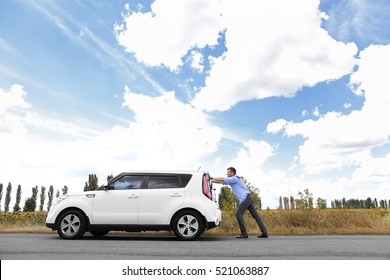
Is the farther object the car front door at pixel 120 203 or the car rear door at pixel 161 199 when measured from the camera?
the car front door at pixel 120 203

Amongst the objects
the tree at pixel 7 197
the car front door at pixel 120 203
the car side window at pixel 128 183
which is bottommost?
the car front door at pixel 120 203

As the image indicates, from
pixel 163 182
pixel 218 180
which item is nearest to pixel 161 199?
pixel 163 182

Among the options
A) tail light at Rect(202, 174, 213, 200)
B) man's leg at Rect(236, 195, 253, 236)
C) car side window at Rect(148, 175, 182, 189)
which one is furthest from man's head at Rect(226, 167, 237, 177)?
car side window at Rect(148, 175, 182, 189)

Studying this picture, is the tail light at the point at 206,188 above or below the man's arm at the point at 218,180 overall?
below

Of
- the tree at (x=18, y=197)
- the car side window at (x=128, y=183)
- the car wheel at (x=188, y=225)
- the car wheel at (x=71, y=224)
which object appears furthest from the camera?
the tree at (x=18, y=197)

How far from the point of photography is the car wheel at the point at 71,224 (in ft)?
32.3

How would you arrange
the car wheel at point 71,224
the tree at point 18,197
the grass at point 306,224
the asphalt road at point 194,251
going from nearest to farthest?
the asphalt road at point 194,251
the car wheel at point 71,224
the grass at point 306,224
the tree at point 18,197

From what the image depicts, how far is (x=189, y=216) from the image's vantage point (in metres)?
9.59

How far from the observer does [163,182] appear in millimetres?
9914

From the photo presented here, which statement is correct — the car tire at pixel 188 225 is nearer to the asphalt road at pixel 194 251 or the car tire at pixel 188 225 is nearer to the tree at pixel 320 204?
the asphalt road at pixel 194 251

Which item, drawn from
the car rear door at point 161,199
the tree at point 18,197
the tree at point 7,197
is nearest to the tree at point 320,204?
the car rear door at point 161,199

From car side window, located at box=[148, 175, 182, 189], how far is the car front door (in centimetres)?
28
